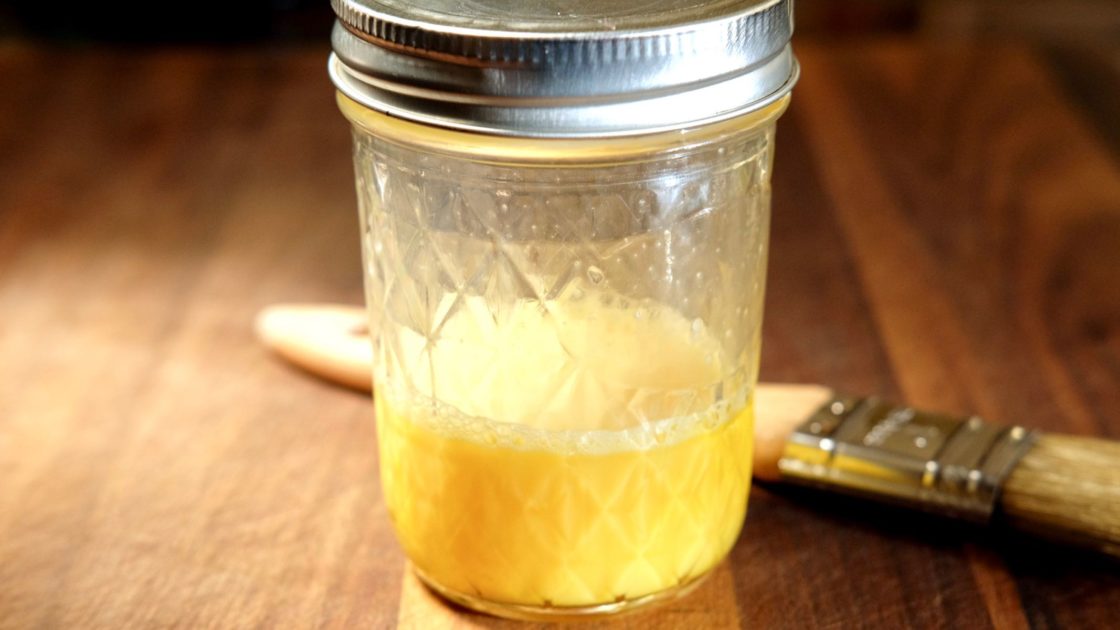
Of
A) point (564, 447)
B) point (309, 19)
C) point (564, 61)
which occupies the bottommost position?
point (309, 19)

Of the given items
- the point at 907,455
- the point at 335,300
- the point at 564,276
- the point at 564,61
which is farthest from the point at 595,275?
the point at 335,300

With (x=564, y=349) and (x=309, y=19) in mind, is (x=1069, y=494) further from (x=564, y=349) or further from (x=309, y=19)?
(x=309, y=19)

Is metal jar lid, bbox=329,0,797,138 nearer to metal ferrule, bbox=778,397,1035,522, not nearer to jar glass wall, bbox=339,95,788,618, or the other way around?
jar glass wall, bbox=339,95,788,618

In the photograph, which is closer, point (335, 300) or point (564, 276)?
point (564, 276)

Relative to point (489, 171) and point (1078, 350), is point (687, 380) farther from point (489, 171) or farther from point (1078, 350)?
point (1078, 350)

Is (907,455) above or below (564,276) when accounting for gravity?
below

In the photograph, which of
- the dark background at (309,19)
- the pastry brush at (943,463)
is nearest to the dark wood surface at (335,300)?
the pastry brush at (943,463)

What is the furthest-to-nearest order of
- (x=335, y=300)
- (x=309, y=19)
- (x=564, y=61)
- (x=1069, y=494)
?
1. (x=309, y=19)
2. (x=335, y=300)
3. (x=1069, y=494)
4. (x=564, y=61)

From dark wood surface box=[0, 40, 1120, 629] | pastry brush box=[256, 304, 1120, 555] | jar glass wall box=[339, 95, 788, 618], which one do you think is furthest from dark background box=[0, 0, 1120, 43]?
jar glass wall box=[339, 95, 788, 618]
